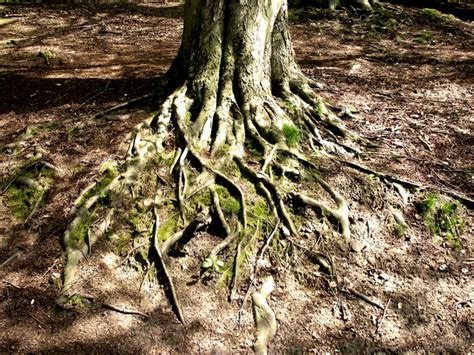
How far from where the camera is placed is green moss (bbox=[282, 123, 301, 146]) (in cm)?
514

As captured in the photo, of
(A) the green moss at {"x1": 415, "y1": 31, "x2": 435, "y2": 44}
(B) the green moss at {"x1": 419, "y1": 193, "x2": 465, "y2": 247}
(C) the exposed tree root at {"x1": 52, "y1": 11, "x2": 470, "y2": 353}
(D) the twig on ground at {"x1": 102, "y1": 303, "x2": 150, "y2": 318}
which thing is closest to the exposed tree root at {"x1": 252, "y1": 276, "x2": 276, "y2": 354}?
(C) the exposed tree root at {"x1": 52, "y1": 11, "x2": 470, "y2": 353}

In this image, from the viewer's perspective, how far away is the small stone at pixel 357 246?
439cm

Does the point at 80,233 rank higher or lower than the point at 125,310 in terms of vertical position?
higher

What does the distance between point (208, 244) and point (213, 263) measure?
0.25m

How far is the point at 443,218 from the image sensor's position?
185 inches

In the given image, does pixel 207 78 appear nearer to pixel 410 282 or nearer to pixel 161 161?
pixel 161 161

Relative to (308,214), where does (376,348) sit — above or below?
below

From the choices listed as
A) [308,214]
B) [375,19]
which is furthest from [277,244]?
[375,19]

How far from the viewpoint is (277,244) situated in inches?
169

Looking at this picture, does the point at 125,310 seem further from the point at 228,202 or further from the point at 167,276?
the point at 228,202

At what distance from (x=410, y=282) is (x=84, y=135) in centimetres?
375

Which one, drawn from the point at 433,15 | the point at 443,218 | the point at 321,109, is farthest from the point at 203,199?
the point at 433,15

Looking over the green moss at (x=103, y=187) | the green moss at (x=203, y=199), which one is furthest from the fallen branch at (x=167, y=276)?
the green moss at (x=103, y=187)

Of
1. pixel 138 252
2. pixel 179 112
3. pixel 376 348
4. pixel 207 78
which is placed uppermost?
pixel 207 78
